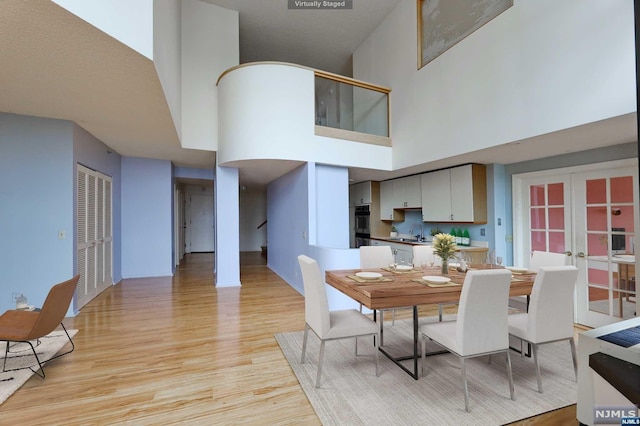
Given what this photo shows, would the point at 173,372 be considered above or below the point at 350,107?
below

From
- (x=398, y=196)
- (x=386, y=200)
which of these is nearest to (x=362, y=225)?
(x=386, y=200)

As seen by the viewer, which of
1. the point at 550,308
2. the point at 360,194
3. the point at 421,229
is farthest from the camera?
the point at 360,194

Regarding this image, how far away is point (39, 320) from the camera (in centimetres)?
241

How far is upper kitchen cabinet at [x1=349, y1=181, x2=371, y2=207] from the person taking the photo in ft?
24.2

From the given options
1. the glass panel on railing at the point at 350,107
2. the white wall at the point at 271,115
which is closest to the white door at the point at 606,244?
the glass panel on railing at the point at 350,107

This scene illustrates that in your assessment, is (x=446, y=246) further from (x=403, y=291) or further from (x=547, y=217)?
(x=547, y=217)

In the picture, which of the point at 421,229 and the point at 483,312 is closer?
the point at 483,312

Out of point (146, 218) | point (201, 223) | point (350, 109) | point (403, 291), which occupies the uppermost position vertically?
point (350, 109)

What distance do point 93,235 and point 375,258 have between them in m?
4.50

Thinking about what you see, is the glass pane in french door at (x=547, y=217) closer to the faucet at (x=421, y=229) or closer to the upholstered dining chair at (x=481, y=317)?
the faucet at (x=421, y=229)

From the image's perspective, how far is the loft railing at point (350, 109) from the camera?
200 inches

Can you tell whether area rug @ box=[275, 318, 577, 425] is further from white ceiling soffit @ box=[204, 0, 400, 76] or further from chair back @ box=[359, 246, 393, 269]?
white ceiling soffit @ box=[204, 0, 400, 76]

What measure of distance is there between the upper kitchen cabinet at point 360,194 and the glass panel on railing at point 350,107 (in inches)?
75.8

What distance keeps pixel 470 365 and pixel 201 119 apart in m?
5.45
